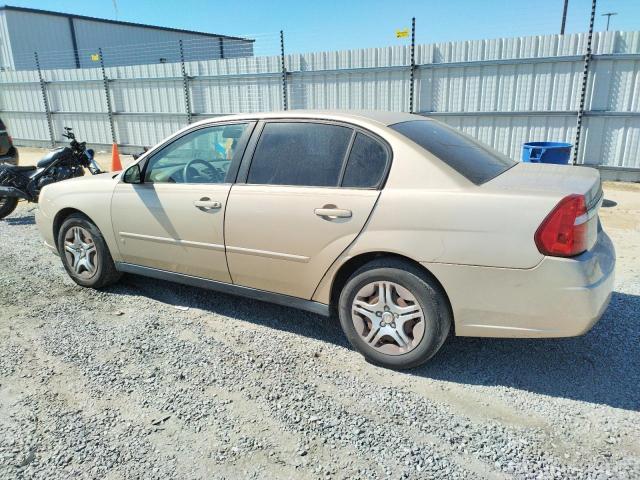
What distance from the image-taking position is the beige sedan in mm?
2746

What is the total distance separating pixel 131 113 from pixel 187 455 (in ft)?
49.8

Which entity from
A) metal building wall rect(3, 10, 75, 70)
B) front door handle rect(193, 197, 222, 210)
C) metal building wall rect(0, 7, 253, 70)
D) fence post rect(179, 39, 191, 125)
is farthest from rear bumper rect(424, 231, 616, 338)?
metal building wall rect(3, 10, 75, 70)

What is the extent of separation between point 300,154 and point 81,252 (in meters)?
2.48

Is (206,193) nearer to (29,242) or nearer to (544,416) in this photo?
(544,416)

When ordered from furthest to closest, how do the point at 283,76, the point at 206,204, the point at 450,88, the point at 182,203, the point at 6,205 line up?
the point at 283,76 < the point at 450,88 < the point at 6,205 < the point at 182,203 < the point at 206,204

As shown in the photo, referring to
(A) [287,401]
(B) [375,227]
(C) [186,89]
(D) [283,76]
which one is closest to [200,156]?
(B) [375,227]

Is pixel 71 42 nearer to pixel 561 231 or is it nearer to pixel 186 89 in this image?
pixel 186 89

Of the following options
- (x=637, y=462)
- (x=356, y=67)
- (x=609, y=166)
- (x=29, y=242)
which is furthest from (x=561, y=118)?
(x=29, y=242)

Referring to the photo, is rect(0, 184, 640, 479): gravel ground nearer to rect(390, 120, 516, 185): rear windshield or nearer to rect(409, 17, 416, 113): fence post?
rect(390, 120, 516, 185): rear windshield

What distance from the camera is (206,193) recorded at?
12.4 ft

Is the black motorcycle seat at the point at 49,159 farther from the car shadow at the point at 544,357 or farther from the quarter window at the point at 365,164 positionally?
the quarter window at the point at 365,164

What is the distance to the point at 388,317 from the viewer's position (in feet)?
10.4

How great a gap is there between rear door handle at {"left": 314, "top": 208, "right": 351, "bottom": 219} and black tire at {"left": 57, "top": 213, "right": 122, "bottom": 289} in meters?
2.31

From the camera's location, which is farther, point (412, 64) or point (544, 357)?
point (412, 64)
